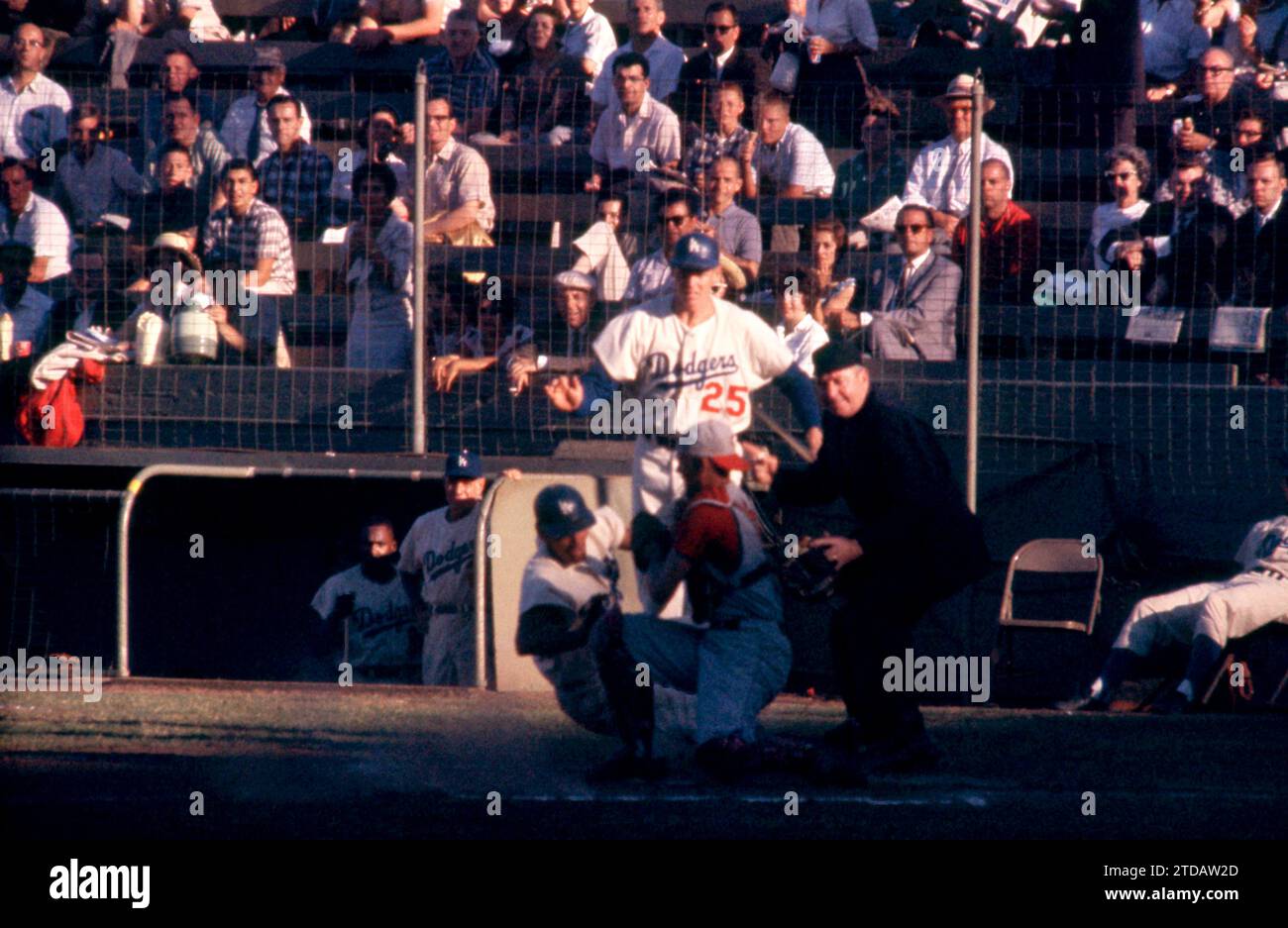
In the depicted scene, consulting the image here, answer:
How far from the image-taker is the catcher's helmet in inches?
258

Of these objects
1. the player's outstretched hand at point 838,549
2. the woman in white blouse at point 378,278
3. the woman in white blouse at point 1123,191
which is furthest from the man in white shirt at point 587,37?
the player's outstretched hand at point 838,549

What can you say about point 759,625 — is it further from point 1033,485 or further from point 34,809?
point 1033,485

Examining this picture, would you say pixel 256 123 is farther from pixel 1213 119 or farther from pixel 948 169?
pixel 1213 119

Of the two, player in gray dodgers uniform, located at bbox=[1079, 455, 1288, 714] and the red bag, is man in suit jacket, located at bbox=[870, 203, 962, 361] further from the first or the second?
the red bag

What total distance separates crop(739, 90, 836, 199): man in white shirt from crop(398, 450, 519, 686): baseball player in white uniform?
8.33 feet

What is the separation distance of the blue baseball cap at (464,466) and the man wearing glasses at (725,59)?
10.7 feet

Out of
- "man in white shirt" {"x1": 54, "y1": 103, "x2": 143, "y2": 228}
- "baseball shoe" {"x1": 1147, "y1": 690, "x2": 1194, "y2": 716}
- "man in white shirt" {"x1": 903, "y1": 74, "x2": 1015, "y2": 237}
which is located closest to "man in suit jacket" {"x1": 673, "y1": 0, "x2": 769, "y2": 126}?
"man in white shirt" {"x1": 903, "y1": 74, "x2": 1015, "y2": 237}

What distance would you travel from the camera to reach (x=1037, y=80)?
37.1ft

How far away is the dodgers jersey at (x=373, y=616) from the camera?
30.0ft

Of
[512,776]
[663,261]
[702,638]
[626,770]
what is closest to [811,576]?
[702,638]

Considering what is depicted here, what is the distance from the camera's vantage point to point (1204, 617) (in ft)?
26.3

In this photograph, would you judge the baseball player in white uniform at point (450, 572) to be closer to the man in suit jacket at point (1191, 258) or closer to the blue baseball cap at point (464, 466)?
the blue baseball cap at point (464, 466)

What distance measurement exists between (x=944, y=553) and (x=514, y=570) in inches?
98.2

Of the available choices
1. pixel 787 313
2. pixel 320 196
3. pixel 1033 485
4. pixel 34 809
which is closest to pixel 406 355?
pixel 320 196
